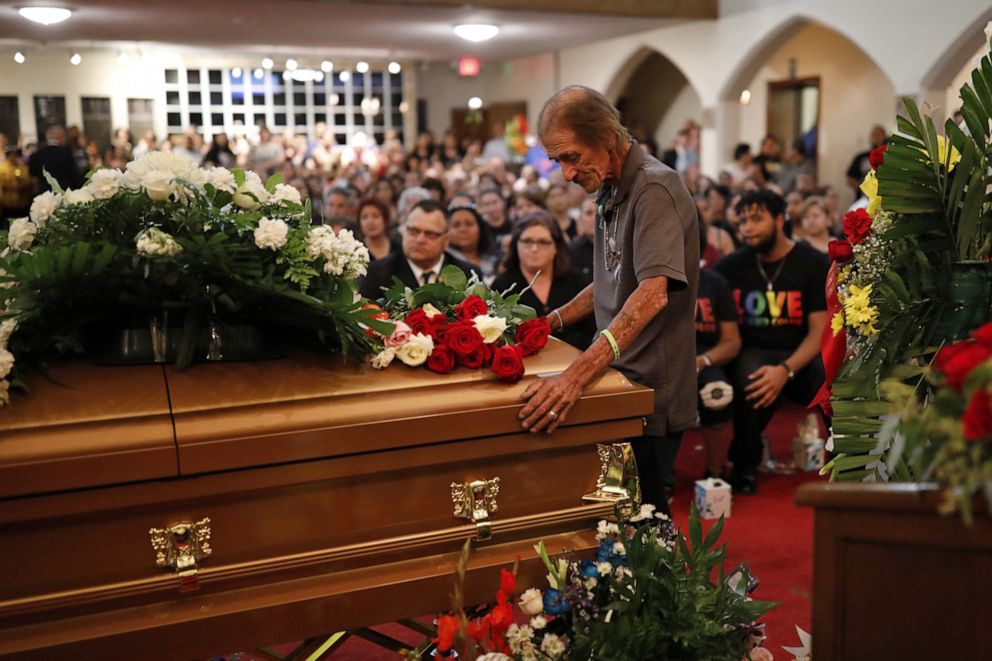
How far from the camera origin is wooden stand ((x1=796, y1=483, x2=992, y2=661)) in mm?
1361

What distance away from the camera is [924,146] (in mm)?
2100

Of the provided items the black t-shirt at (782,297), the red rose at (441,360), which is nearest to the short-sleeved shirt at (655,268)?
the red rose at (441,360)

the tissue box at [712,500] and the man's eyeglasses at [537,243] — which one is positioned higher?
the man's eyeglasses at [537,243]

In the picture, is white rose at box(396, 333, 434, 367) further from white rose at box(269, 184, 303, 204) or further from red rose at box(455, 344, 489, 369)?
white rose at box(269, 184, 303, 204)

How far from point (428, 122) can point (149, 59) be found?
592 cm

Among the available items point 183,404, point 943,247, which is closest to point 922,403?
point 943,247

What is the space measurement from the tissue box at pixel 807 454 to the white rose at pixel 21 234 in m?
4.07

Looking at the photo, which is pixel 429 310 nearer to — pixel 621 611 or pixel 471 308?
pixel 471 308

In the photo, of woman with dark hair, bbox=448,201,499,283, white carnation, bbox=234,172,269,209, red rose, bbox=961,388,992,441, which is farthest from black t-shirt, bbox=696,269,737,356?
red rose, bbox=961,388,992,441

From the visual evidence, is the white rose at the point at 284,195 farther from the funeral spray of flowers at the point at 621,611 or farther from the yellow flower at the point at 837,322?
the yellow flower at the point at 837,322

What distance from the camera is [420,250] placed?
4625 millimetres

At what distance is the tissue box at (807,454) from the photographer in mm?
5094

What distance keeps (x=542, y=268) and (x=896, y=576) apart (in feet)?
11.3

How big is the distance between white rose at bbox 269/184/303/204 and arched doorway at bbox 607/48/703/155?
52.9 feet
